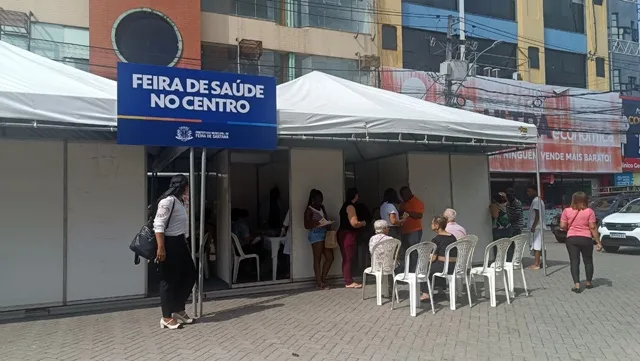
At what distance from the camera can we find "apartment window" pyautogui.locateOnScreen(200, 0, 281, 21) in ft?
67.1

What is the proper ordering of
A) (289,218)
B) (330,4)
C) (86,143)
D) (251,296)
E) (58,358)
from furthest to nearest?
(330,4)
(289,218)
(251,296)
(86,143)
(58,358)

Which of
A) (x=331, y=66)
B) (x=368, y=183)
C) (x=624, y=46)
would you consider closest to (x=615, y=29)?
(x=624, y=46)

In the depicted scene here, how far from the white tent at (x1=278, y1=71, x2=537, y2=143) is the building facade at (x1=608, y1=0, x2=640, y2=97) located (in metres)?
26.8

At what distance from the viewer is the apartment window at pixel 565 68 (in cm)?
2877

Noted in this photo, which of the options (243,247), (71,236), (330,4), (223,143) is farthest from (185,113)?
(330,4)

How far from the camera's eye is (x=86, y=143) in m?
7.19

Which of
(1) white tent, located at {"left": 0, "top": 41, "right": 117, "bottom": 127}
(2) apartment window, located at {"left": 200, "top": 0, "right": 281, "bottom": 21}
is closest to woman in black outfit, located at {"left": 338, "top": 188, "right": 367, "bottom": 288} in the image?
(1) white tent, located at {"left": 0, "top": 41, "right": 117, "bottom": 127}

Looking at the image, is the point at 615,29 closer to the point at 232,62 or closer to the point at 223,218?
the point at 232,62

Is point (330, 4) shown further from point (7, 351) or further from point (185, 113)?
point (7, 351)

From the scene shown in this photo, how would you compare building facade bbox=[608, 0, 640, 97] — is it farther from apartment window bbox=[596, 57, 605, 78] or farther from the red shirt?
the red shirt

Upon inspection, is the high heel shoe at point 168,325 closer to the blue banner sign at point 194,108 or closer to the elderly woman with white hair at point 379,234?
the blue banner sign at point 194,108

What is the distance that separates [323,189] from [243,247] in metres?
1.81

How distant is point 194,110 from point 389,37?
19040 millimetres

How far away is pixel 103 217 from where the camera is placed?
284 inches
